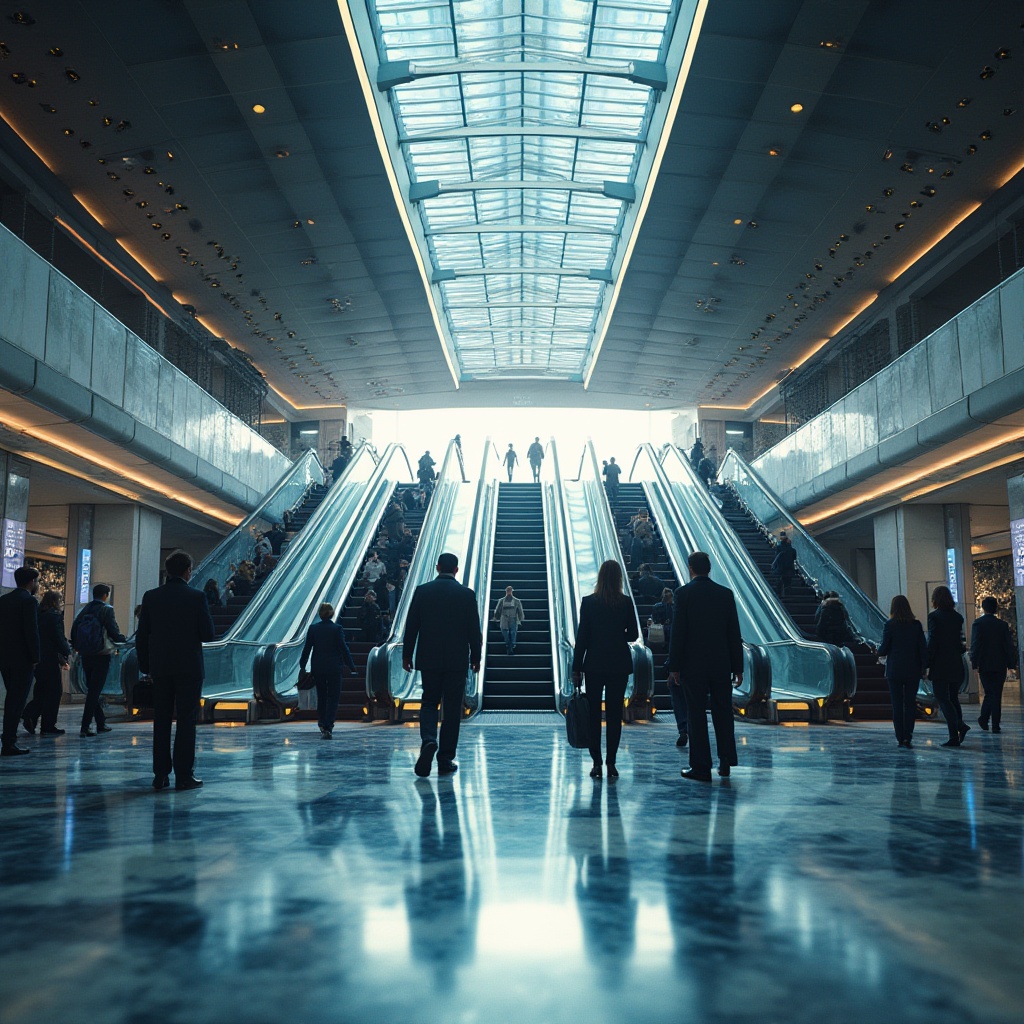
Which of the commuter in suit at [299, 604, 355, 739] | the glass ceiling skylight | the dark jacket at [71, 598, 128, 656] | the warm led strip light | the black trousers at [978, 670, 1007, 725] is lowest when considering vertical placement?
the black trousers at [978, 670, 1007, 725]

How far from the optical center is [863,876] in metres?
3.45

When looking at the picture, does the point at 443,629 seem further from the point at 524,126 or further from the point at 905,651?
the point at 524,126

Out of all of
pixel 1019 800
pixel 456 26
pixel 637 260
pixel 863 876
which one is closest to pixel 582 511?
pixel 637 260

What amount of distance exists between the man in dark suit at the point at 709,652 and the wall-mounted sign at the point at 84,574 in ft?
50.1

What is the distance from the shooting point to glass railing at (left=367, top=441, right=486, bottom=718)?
1209cm

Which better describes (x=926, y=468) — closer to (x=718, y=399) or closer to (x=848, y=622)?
(x=848, y=622)

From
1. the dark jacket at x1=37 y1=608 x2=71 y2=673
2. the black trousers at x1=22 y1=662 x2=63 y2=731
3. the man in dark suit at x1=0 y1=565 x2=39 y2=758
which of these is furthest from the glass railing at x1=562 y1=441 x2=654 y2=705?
the man in dark suit at x1=0 y1=565 x2=39 y2=758

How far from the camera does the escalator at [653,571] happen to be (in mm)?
14055

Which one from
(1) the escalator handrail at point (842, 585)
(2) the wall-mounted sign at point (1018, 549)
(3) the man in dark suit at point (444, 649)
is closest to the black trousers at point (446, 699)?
(3) the man in dark suit at point (444, 649)

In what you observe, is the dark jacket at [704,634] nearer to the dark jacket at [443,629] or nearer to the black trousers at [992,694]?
the dark jacket at [443,629]

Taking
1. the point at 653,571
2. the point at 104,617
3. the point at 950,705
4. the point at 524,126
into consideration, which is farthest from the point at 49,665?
the point at 524,126

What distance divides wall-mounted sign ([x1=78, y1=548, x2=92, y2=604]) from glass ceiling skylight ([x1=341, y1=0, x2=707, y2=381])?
9.43 m

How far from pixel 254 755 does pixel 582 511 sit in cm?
1464

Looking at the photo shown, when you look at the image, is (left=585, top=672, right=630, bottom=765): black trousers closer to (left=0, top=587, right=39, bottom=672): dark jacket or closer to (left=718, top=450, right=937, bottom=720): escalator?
(left=0, top=587, right=39, bottom=672): dark jacket
